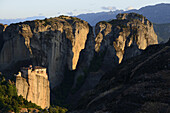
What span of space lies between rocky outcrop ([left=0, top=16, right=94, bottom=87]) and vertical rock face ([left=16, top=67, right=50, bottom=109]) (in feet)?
58.6

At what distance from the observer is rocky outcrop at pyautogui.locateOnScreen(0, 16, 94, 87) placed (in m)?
116

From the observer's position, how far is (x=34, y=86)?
94.9 m

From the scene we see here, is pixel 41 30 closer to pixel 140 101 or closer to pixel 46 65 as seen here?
pixel 46 65

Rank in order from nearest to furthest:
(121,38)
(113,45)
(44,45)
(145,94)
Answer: (145,94) < (44,45) < (113,45) < (121,38)

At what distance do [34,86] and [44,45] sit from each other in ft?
88.1

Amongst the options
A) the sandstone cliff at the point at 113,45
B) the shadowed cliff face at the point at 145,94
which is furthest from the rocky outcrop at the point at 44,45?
the shadowed cliff face at the point at 145,94

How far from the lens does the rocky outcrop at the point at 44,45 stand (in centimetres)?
11562

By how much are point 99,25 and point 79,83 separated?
3549 cm

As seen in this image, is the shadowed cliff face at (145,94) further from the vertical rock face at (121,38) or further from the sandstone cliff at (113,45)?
the vertical rock face at (121,38)

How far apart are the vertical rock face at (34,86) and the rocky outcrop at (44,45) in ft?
58.6

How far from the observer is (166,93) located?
2214 cm

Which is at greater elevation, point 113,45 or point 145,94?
point 145,94

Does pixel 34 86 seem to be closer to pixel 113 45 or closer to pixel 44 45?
pixel 44 45

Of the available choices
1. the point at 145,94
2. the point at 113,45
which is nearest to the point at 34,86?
the point at 113,45
